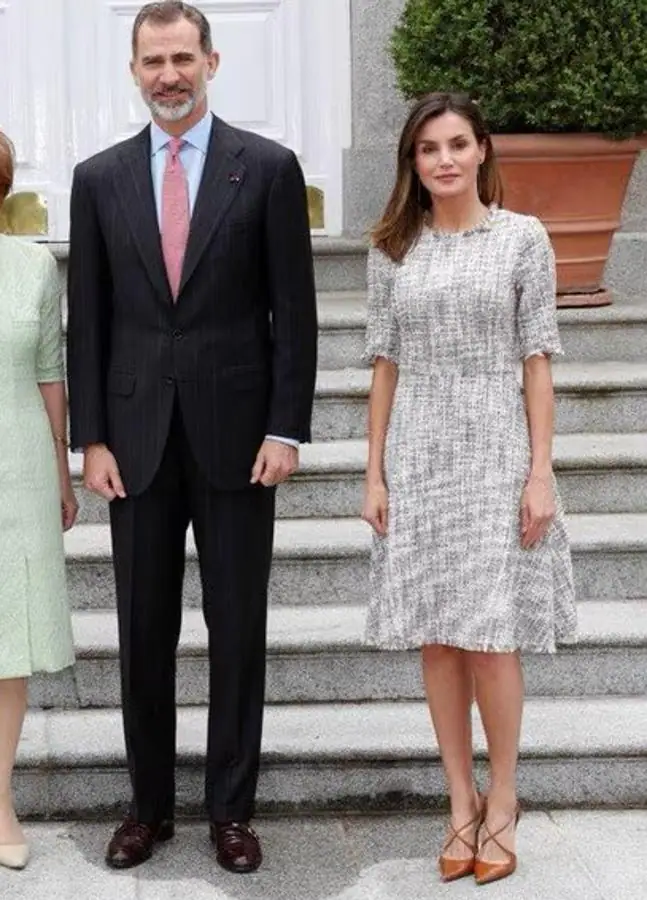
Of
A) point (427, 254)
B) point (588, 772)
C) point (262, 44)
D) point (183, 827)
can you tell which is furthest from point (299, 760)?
point (262, 44)

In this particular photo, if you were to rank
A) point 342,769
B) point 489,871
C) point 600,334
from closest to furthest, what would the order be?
point 489,871 < point 342,769 < point 600,334

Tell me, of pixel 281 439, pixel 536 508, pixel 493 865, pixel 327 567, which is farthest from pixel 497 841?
pixel 327 567

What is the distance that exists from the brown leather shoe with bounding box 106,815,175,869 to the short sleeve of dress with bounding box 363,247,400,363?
3.86ft

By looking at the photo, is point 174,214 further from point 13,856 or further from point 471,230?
point 13,856

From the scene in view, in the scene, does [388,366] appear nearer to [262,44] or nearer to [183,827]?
[183,827]

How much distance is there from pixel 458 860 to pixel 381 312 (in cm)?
120

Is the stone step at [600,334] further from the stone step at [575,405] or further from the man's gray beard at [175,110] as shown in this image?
the man's gray beard at [175,110]

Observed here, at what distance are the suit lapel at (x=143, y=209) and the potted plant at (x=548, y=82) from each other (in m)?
1.89

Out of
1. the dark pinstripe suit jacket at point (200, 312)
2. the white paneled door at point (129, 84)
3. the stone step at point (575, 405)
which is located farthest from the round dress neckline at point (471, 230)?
the white paneled door at point (129, 84)

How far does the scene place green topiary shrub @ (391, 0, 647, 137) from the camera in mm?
5426

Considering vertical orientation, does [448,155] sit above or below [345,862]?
above

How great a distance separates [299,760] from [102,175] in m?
1.48

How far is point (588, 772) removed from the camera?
440cm

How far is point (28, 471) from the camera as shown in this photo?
12.8 ft
